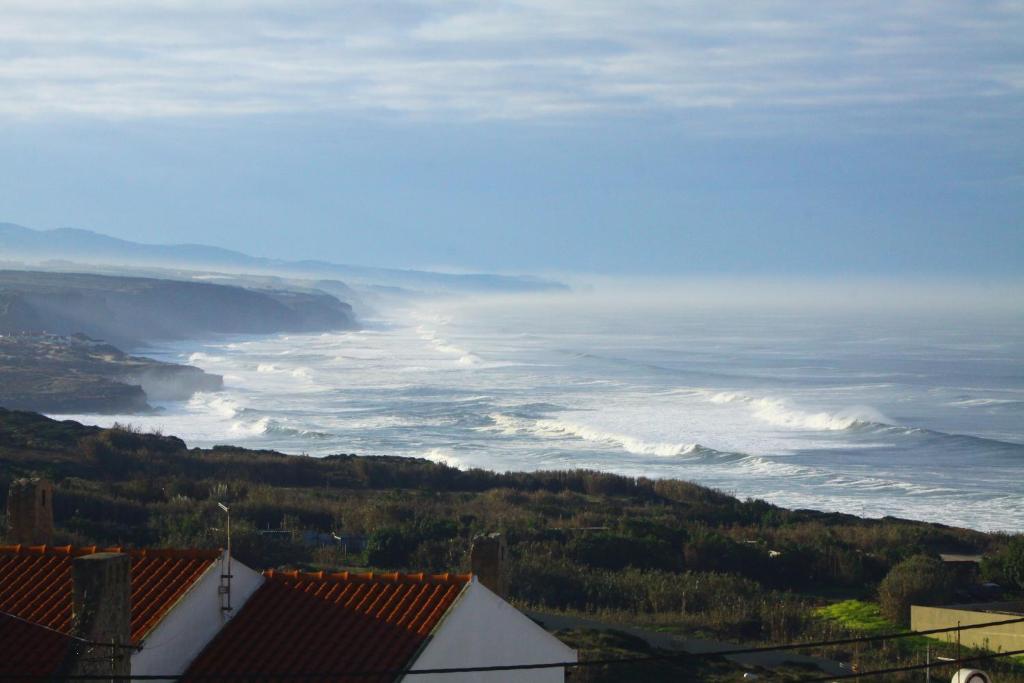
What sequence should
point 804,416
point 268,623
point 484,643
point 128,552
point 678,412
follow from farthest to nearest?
point 678,412
point 804,416
point 128,552
point 268,623
point 484,643

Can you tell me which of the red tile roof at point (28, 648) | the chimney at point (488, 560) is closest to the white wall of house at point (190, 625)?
the red tile roof at point (28, 648)

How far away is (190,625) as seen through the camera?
945 centimetres

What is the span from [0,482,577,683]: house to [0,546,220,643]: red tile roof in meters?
0.01

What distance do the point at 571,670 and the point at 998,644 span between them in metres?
5.47

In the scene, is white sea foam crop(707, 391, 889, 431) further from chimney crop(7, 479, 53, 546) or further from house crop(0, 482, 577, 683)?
house crop(0, 482, 577, 683)

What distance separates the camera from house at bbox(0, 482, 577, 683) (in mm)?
9062

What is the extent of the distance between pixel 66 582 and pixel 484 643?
9.52ft

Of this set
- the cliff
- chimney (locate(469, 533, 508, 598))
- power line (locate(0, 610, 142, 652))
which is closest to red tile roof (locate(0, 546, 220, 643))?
power line (locate(0, 610, 142, 652))

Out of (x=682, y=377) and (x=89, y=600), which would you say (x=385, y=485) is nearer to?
(x=89, y=600)

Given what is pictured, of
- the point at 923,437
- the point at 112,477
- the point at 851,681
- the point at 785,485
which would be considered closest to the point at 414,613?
the point at 851,681

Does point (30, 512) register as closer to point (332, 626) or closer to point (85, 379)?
point (332, 626)

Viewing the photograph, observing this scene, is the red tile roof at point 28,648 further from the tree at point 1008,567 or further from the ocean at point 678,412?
the ocean at point 678,412

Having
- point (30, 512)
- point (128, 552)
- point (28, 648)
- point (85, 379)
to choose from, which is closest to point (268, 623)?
point (128, 552)

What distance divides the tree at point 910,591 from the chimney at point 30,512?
10.2 m
